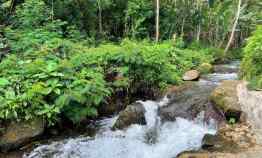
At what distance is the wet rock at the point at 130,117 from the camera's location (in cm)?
822

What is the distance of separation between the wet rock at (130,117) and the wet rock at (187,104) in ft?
2.17

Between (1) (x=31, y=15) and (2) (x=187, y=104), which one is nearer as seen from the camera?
(2) (x=187, y=104)

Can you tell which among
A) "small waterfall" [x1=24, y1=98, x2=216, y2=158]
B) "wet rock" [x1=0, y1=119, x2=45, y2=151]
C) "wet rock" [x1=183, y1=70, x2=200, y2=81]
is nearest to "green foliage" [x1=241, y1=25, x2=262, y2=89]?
"wet rock" [x1=183, y1=70, x2=200, y2=81]

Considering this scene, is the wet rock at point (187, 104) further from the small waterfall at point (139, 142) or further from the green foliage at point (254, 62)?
the green foliage at point (254, 62)

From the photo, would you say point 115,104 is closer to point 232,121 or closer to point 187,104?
point 187,104

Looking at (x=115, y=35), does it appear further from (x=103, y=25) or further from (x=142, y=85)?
(x=142, y=85)

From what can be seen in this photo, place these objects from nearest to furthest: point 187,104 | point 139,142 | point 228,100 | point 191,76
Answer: point 139,142
point 228,100
point 187,104
point 191,76

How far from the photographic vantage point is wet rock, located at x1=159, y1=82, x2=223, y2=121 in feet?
28.9

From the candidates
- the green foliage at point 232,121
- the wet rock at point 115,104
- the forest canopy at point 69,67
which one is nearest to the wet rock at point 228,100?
the green foliage at point 232,121

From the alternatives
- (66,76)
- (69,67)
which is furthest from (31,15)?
(66,76)

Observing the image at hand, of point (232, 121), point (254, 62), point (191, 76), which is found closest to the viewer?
point (232, 121)

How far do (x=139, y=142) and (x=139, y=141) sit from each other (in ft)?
0.16

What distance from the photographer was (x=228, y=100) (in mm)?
8422

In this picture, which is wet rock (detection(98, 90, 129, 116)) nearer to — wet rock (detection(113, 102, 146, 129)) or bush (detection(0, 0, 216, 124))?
bush (detection(0, 0, 216, 124))
